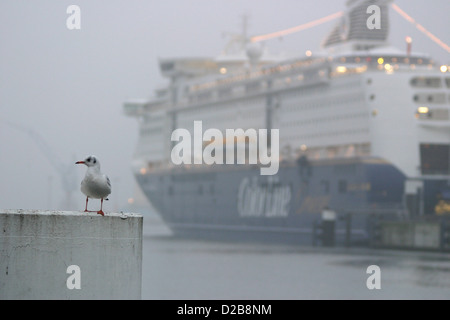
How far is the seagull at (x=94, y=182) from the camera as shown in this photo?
25.3 ft

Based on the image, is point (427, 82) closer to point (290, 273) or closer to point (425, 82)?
point (425, 82)

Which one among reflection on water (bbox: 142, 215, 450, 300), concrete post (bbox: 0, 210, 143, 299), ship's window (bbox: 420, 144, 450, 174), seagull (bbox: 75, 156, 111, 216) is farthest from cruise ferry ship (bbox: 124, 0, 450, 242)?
concrete post (bbox: 0, 210, 143, 299)

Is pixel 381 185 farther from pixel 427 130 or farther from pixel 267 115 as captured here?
pixel 267 115

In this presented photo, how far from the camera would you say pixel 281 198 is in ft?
179

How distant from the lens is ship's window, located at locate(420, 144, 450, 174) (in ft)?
159

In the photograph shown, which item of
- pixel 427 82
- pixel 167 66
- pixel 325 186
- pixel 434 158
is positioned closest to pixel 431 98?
pixel 427 82

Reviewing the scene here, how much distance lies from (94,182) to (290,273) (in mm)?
27010

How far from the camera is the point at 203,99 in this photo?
221 ft

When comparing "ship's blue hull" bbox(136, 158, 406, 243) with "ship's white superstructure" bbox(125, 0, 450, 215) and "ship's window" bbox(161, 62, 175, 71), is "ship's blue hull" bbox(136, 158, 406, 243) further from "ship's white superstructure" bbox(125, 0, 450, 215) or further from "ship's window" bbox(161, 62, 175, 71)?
"ship's window" bbox(161, 62, 175, 71)

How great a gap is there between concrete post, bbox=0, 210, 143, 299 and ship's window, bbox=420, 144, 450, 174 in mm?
42236

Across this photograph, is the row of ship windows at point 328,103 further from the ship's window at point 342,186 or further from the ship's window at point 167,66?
the ship's window at point 167,66

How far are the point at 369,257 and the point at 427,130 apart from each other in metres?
9.59

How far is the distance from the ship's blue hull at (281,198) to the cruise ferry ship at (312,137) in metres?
0.07
